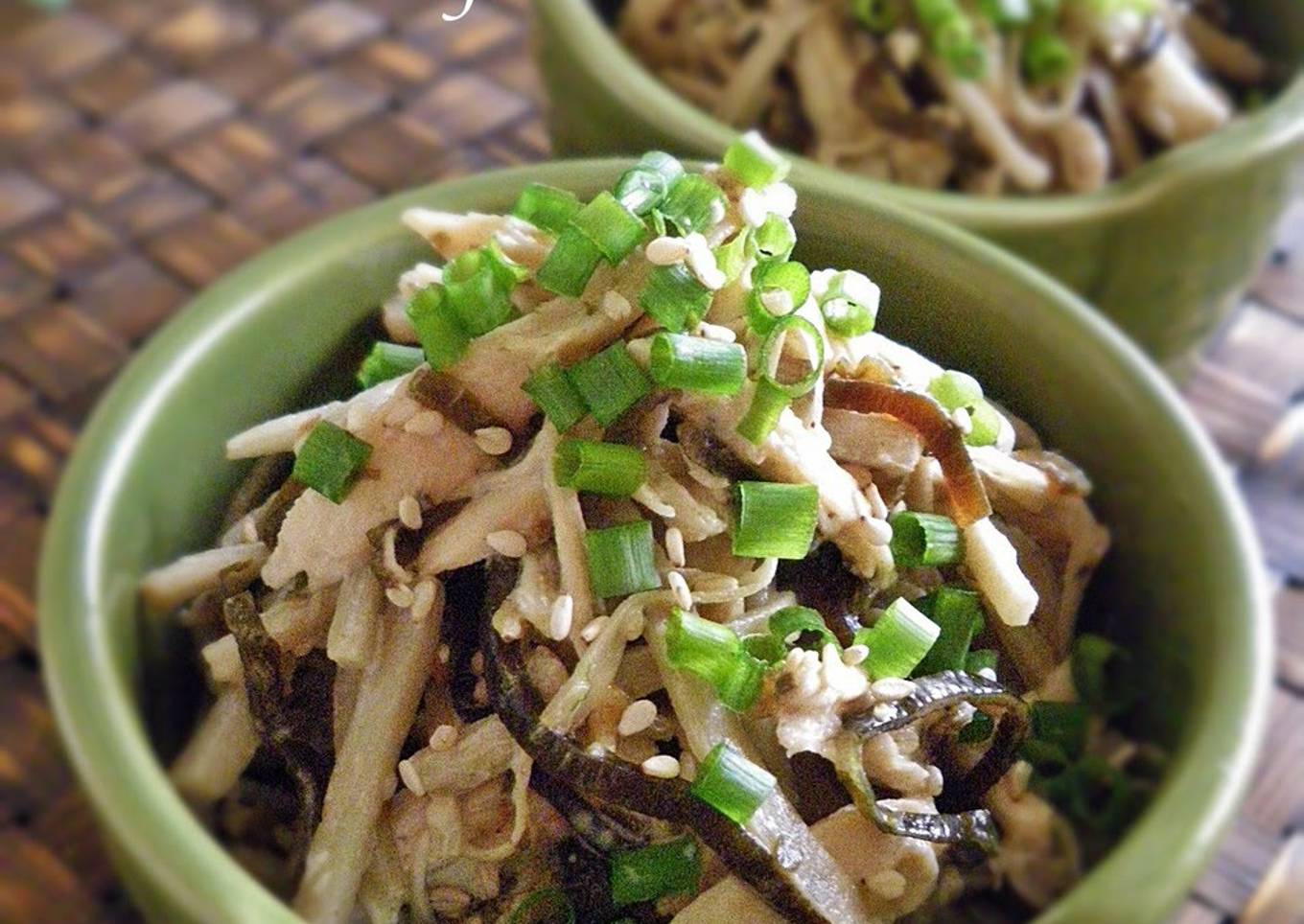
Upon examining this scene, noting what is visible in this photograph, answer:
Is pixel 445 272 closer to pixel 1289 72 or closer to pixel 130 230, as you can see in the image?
pixel 130 230

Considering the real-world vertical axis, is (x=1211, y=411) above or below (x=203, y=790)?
below

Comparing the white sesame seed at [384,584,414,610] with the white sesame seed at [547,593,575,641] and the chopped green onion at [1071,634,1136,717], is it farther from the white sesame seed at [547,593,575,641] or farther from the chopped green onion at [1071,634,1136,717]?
the chopped green onion at [1071,634,1136,717]

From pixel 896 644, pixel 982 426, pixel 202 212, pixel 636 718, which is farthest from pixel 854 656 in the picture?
pixel 202 212

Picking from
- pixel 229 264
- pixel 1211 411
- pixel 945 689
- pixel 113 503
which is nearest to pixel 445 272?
pixel 113 503

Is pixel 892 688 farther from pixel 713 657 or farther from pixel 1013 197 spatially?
pixel 1013 197

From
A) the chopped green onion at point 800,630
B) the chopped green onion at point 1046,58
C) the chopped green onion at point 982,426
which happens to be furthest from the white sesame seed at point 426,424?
the chopped green onion at point 1046,58
